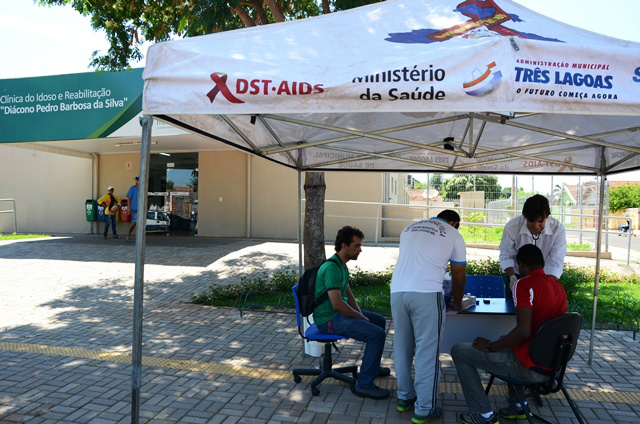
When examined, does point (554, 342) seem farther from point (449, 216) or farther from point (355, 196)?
point (355, 196)

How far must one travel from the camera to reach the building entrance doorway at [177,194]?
18281 mm

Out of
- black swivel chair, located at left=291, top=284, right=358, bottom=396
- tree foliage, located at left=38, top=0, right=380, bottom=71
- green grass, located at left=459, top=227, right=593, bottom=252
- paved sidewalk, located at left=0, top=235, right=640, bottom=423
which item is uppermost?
tree foliage, located at left=38, top=0, right=380, bottom=71

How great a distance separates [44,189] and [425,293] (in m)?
18.8

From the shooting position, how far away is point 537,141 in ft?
15.9

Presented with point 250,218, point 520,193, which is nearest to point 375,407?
point 250,218

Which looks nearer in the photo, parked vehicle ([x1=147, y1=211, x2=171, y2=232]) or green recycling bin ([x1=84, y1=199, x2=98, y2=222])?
green recycling bin ([x1=84, y1=199, x2=98, y2=222])

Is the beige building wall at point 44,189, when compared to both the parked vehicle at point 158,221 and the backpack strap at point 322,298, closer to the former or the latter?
the parked vehicle at point 158,221

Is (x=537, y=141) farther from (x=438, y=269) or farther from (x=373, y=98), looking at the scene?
(x=373, y=98)

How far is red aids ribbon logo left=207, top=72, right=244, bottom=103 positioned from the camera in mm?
3119

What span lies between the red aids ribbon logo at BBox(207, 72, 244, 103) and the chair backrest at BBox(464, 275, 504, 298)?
331 cm

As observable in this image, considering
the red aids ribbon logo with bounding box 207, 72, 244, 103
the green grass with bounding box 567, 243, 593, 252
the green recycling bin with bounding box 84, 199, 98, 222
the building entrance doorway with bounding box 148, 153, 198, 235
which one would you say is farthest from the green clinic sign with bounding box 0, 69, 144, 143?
the green grass with bounding box 567, 243, 593, 252

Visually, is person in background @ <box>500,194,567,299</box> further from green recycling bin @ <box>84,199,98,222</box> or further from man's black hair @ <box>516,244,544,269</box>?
green recycling bin @ <box>84,199,98,222</box>

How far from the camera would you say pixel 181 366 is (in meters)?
5.21

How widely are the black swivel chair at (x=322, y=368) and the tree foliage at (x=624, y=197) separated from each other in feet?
218
